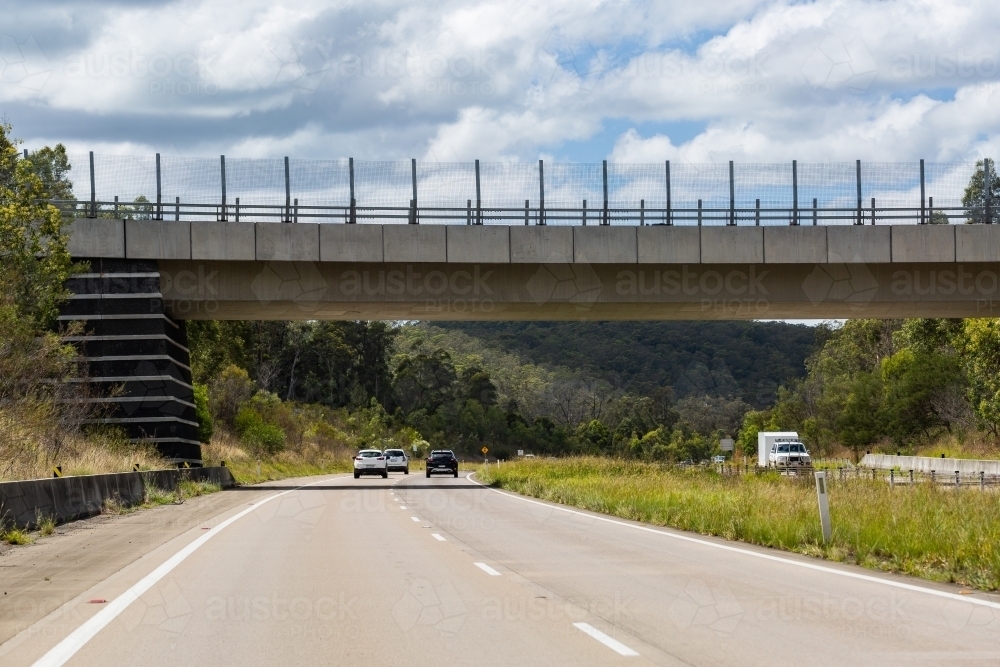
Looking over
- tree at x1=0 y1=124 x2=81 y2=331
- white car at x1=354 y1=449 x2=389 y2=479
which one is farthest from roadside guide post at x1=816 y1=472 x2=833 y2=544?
white car at x1=354 y1=449 x2=389 y2=479

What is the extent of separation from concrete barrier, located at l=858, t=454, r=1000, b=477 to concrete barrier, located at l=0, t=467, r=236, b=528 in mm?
31929

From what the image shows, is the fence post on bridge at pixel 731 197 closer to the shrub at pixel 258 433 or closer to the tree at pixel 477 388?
the shrub at pixel 258 433

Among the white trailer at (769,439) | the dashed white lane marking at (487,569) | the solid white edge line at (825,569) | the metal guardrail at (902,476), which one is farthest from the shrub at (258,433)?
the dashed white lane marking at (487,569)

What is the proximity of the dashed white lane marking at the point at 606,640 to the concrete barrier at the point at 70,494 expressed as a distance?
11.3 meters

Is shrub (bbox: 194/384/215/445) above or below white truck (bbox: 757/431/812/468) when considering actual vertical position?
above

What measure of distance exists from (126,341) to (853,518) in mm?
27114

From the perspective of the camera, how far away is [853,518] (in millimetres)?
17188

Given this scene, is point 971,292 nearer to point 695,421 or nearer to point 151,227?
point 151,227

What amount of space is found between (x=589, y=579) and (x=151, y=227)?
2820 cm

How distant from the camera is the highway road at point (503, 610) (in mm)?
8484

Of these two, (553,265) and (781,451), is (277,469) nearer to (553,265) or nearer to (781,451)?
(781,451)

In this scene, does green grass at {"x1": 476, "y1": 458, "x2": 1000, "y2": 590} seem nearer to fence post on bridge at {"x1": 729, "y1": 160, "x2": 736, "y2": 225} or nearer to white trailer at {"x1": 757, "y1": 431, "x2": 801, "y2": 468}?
fence post on bridge at {"x1": 729, "y1": 160, "x2": 736, "y2": 225}

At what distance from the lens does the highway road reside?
848 cm

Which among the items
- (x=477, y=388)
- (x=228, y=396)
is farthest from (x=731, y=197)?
(x=477, y=388)
